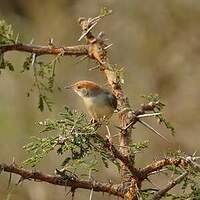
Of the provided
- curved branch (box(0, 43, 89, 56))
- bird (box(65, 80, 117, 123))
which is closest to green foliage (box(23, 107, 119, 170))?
bird (box(65, 80, 117, 123))

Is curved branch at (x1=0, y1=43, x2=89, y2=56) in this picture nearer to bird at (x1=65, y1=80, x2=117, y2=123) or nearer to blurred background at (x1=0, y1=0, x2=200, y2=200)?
bird at (x1=65, y1=80, x2=117, y2=123)

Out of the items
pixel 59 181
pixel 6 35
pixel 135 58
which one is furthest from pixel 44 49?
pixel 135 58

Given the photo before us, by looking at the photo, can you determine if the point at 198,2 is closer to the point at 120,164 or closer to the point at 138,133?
the point at 138,133

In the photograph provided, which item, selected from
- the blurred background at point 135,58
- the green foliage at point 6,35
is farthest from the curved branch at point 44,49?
the blurred background at point 135,58

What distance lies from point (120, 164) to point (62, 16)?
20.4ft

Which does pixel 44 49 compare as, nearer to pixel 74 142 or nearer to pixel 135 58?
pixel 74 142

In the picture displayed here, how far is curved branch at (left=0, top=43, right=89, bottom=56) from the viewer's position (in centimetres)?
218

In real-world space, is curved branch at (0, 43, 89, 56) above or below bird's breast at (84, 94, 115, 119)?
above

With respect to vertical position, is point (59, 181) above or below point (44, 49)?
below

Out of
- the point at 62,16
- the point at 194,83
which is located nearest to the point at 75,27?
the point at 62,16

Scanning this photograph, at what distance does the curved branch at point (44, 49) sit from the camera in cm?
218

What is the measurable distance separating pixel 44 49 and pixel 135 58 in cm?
562

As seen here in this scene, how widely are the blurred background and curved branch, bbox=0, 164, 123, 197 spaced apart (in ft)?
16.8

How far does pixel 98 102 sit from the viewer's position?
211 cm
